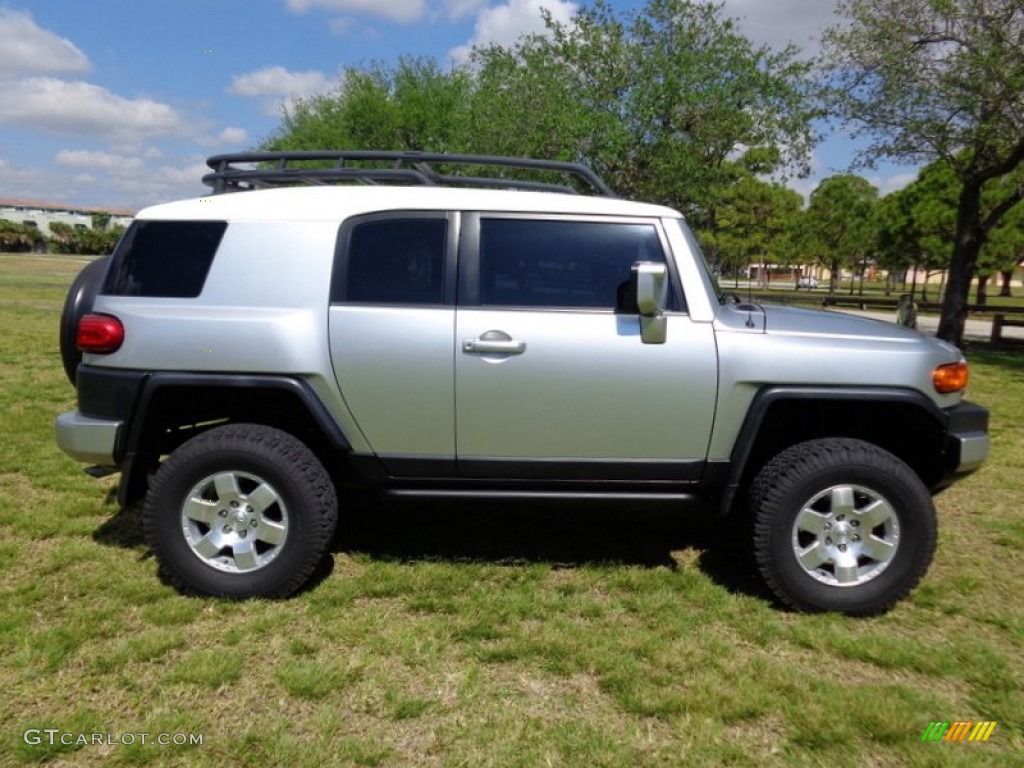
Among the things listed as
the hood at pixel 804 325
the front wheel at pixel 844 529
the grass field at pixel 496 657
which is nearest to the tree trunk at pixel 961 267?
the grass field at pixel 496 657

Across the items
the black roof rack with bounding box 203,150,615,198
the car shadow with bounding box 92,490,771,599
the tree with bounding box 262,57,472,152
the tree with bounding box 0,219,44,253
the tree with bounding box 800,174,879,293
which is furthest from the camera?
the tree with bounding box 0,219,44,253

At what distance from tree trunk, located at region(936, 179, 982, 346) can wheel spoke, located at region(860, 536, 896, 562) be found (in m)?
14.1

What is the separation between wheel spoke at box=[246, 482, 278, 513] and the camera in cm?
335

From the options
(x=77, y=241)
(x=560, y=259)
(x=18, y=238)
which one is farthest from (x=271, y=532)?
(x=77, y=241)

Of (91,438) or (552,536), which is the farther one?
(552,536)

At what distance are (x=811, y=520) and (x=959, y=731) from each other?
99 cm

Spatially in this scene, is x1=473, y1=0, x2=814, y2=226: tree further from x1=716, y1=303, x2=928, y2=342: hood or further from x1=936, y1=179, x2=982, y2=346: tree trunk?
x1=716, y1=303, x2=928, y2=342: hood

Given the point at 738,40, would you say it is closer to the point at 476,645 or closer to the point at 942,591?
the point at 942,591

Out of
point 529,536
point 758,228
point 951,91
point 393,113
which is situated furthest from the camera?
point 758,228

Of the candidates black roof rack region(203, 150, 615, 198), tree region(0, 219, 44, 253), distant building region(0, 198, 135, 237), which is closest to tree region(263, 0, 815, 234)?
black roof rack region(203, 150, 615, 198)

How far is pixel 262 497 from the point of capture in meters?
3.35

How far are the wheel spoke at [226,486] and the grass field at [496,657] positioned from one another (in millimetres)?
508

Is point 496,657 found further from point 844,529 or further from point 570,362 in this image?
point 844,529

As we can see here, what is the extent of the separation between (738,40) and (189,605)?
1648 centimetres
